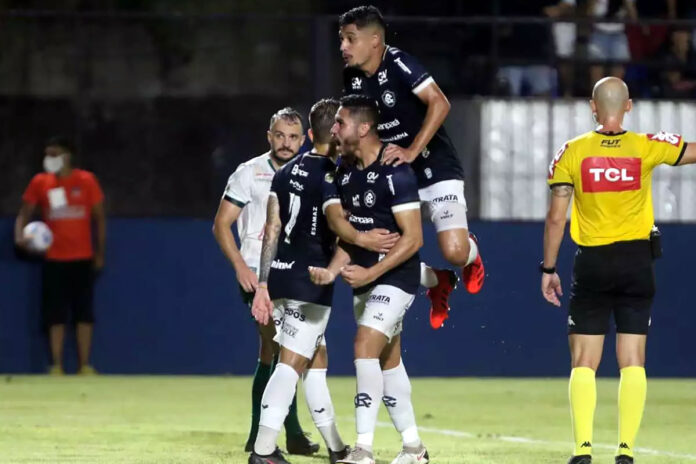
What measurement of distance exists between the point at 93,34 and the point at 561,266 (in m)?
5.26

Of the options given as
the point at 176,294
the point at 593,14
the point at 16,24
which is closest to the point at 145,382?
the point at 176,294

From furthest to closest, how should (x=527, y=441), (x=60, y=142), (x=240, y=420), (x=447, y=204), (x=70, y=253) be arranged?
(x=70, y=253)
(x=60, y=142)
(x=240, y=420)
(x=527, y=441)
(x=447, y=204)

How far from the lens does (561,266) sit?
15.9 meters

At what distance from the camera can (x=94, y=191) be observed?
1595cm

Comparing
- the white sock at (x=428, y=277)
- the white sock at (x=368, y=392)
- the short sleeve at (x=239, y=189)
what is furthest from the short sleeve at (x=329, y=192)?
the short sleeve at (x=239, y=189)

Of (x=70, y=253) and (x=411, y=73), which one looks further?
(x=70, y=253)

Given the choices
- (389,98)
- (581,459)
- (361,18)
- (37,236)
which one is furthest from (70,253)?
(581,459)

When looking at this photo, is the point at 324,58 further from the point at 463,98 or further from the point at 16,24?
the point at 16,24

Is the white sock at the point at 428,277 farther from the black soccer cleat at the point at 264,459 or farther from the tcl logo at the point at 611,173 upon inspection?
the black soccer cleat at the point at 264,459

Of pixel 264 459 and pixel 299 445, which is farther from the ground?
pixel 264 459

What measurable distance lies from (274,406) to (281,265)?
800 millimetres

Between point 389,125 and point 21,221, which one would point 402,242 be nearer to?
point 389,125

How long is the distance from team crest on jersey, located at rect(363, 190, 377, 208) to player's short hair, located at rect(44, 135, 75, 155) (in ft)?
25.9

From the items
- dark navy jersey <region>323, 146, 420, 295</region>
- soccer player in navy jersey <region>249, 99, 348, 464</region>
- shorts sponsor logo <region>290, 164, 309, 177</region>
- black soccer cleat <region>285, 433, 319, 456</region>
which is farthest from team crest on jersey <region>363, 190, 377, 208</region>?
black soccer cleat <region>285, 433, 319, 456</region>
